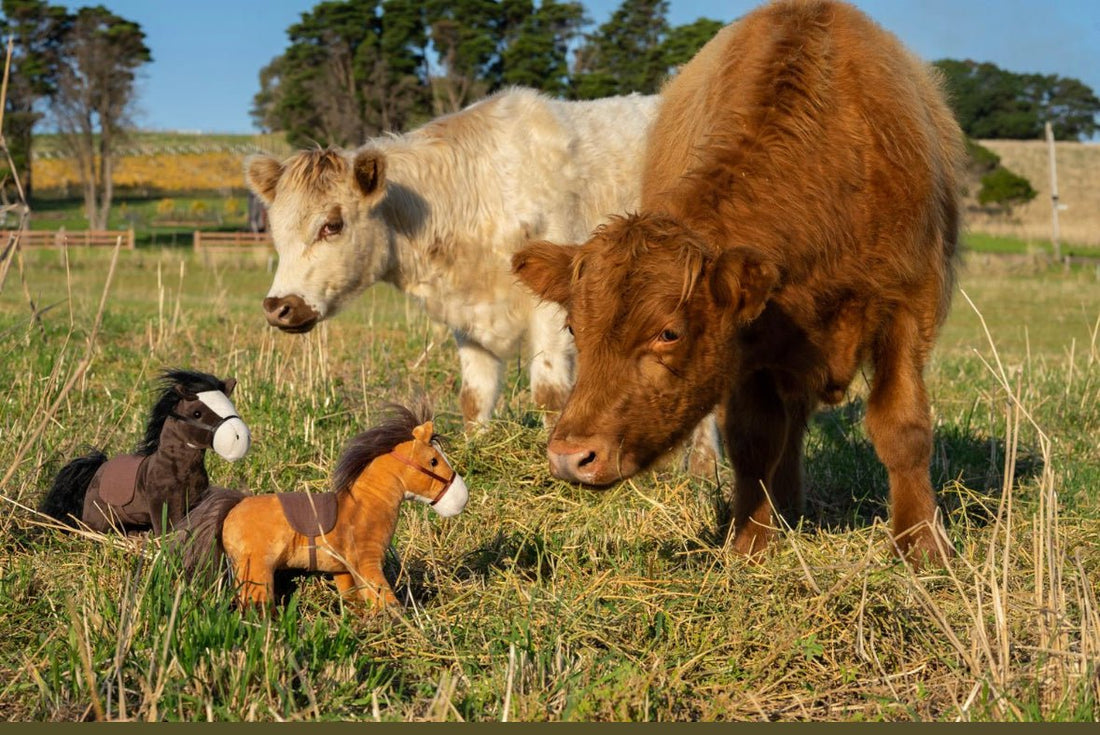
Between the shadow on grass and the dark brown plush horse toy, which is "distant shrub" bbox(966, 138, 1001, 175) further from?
the dark brown plush horse toy

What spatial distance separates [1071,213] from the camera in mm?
63875

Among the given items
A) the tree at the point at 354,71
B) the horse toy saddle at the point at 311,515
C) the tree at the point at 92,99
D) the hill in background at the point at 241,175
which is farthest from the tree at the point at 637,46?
the horse toy saddle at the point at 311,515

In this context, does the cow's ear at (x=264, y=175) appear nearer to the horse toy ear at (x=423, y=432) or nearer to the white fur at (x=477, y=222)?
the white fur at (x=477, y=222)

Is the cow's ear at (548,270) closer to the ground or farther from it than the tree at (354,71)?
closer to the ground

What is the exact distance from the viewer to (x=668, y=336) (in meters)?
3.84

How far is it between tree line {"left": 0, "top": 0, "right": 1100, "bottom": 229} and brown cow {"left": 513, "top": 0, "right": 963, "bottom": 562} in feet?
163

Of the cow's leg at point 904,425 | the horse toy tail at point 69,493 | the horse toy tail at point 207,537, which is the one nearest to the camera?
the horse toy tail at point 207,537

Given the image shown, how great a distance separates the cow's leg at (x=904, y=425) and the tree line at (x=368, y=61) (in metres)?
49.9

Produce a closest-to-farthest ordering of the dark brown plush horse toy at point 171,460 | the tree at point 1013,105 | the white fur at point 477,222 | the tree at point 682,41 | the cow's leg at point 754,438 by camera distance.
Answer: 1. the dark brown plush horse toy at point 171,460
2. the cow's leg at point 754,438
3. the white fur at point 477,222
4. the tree at point 682,41
5. the tree at point 1013,105

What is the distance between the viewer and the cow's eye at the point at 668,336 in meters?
3.82

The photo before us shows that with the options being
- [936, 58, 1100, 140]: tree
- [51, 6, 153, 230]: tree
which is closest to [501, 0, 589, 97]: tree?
[51, 6, 153, 230]: tree

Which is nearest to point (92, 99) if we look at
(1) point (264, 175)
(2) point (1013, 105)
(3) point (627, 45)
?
(3) point (627, 45)

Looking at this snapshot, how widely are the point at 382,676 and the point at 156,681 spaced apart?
0.65 meters

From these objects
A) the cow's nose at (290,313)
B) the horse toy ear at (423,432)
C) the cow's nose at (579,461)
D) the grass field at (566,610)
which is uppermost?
the cow's nose at (290,313)
